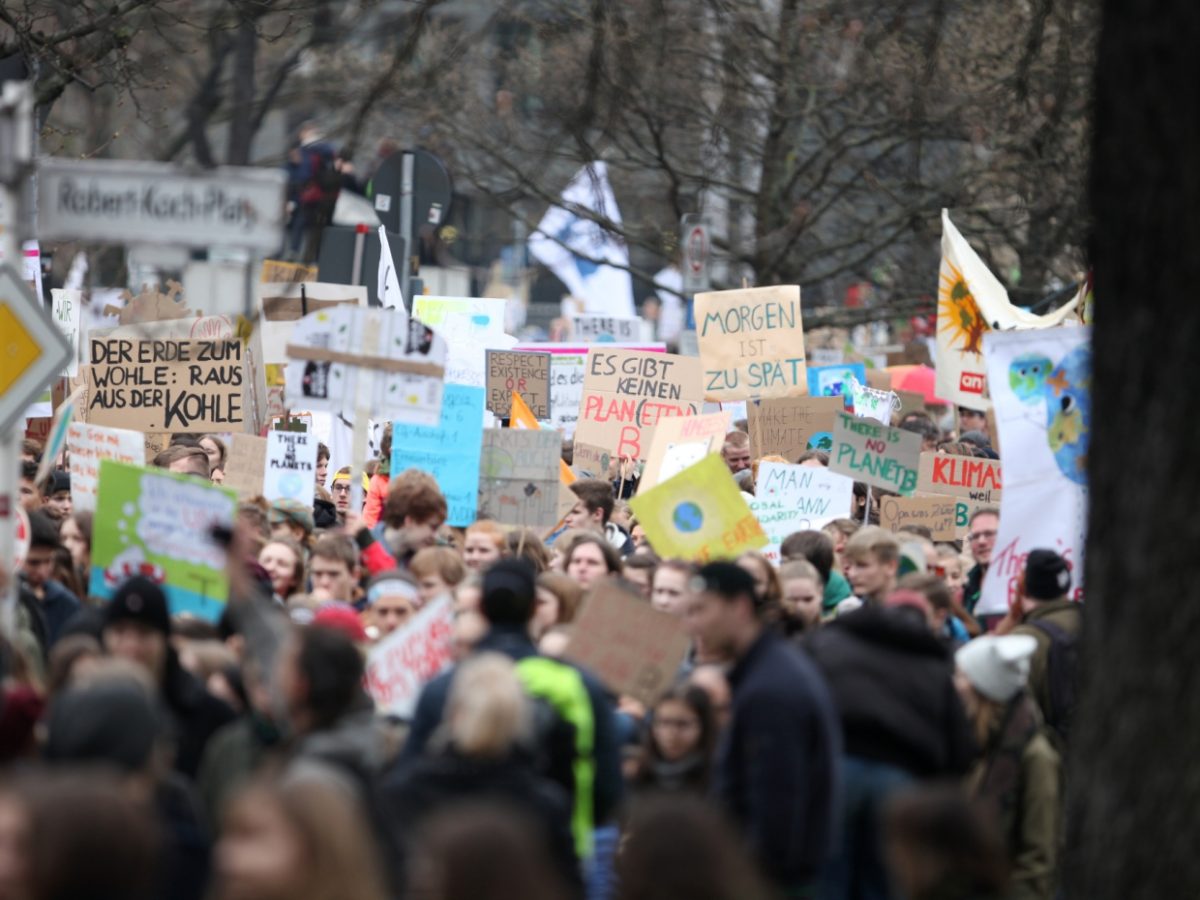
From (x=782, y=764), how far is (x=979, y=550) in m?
4.79

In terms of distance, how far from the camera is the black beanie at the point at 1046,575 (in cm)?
802

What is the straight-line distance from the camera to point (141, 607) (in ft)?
19.8

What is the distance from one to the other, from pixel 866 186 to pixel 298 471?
41.6 feet

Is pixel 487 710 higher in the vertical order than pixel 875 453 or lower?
lower

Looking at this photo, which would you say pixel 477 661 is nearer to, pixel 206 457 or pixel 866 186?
pixel 206 457

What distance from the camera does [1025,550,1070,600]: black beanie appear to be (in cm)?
802

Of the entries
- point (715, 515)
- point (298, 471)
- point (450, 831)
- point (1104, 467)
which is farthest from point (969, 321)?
point (450, 831)

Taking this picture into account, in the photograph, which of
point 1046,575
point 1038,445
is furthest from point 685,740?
point 1038,445

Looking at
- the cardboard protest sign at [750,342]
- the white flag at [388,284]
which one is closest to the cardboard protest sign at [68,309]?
the white flag at [388,284]

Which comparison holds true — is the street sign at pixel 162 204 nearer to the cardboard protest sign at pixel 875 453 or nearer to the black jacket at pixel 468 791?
the black jacket at pixel 468 791

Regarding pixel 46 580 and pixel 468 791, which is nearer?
pixel 468 791

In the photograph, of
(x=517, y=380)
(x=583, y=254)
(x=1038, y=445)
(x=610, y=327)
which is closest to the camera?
(x=1038, y=445)

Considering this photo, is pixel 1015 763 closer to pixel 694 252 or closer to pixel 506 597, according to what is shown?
pixel 506 597

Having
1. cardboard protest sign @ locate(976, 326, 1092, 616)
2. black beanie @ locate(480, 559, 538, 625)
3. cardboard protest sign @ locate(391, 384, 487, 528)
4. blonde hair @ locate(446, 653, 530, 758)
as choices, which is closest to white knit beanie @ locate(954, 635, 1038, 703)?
black beanie @ locate(480, 559, 538, 625)
